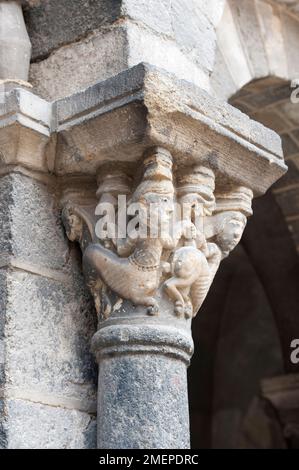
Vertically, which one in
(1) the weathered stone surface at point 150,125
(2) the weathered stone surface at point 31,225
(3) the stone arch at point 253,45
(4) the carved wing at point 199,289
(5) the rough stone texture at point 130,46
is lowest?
(4) the carved wing at point 199,289

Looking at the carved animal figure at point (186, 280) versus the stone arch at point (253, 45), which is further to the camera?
the stone arch at point (253, 45)

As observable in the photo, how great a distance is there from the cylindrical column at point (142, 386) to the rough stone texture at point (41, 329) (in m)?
0.12

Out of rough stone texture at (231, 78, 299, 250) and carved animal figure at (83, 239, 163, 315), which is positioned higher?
rough stone texture at (231, 78, 299, 250)

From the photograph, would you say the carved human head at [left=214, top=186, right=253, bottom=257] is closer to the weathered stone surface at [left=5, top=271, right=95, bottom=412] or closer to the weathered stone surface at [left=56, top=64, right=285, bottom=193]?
the weathered stone surface at [left=56, top=64, right=285, bottom=193]

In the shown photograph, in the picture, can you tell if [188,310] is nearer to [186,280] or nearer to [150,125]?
[186,280]

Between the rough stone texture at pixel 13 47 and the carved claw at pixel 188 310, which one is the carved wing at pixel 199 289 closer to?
the carved claw at pixel 188 310

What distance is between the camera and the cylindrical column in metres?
2.16

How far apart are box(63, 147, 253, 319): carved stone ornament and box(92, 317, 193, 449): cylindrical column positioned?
0.26 ft

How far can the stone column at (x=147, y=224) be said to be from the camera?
220cm

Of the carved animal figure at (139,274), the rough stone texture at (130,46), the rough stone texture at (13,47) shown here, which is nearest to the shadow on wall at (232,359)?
Answer: the rough stone texture at (130,46)

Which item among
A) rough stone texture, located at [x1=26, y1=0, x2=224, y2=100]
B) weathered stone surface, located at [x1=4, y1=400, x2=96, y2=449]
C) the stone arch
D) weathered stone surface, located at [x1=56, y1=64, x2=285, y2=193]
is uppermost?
the stone arch

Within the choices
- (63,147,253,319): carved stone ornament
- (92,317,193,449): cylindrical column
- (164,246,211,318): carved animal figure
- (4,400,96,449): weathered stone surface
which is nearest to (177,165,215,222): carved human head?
(63,147,253,319): carved stone ornament

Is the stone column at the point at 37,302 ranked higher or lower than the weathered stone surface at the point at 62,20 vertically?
lower

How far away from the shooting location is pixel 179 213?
2.37 meters
